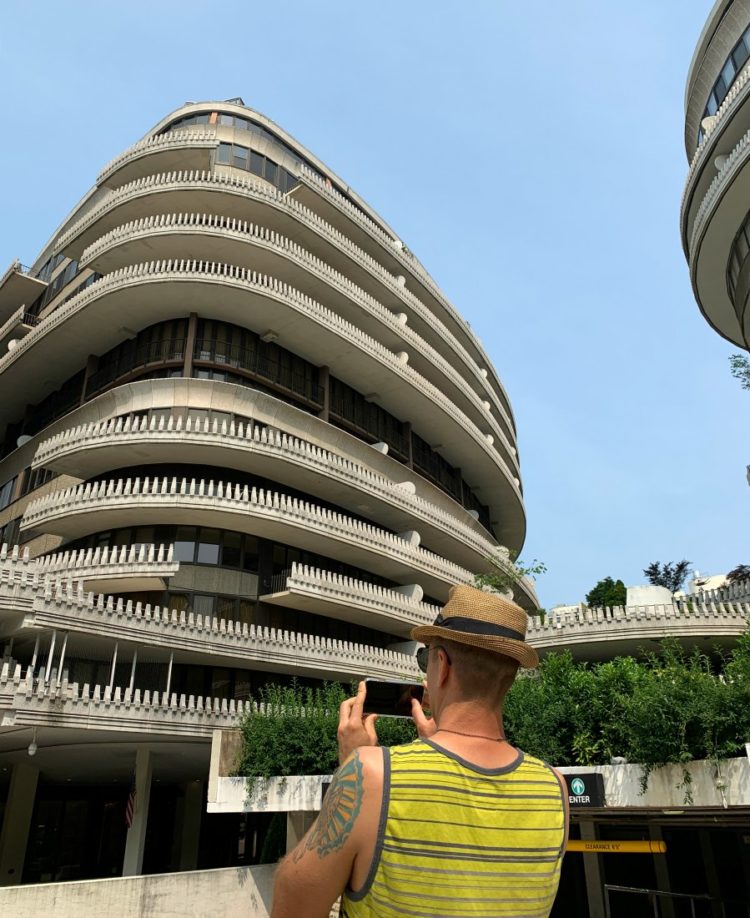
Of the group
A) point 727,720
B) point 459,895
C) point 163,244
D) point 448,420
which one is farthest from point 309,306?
point 459,895

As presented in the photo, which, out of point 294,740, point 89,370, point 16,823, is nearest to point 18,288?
point 89,370

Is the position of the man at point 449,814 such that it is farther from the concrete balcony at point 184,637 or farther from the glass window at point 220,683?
the glass window at point 220,683

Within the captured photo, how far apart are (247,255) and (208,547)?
1438cm

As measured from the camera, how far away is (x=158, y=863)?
→ 33.8m

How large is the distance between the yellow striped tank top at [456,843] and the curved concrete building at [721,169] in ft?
104

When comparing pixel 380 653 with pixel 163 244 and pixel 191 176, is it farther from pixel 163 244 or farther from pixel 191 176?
pixel 191 176

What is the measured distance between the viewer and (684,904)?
15203mm

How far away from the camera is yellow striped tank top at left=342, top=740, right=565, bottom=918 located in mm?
2207

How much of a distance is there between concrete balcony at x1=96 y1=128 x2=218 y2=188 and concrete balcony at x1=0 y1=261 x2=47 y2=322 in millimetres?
9196

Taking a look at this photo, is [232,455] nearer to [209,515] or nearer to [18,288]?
[209,515]

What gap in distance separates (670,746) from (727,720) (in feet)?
4.54

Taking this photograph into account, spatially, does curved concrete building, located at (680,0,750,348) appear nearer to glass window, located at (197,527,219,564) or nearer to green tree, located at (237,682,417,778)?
green tree, located at (237,682,417,778)

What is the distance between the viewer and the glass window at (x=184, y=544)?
29.4 m

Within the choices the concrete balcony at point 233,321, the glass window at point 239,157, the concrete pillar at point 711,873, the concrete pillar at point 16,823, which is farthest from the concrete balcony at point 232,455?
the concrete pillar at point 711,873
